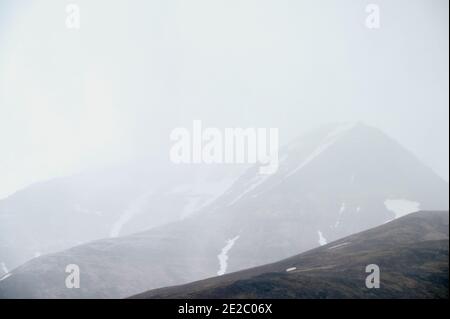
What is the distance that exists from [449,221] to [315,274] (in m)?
69.0

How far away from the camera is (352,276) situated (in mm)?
75750

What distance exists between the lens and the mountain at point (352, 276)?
6769 centimetres

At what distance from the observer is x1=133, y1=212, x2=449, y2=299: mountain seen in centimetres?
6769

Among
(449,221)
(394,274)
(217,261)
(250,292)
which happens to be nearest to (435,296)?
(394,274)

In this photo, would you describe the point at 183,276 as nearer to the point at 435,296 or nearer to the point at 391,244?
the point at 391,244

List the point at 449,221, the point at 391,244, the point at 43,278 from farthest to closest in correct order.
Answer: the point at 43,278
the point at 449,221
the point at 391,244
